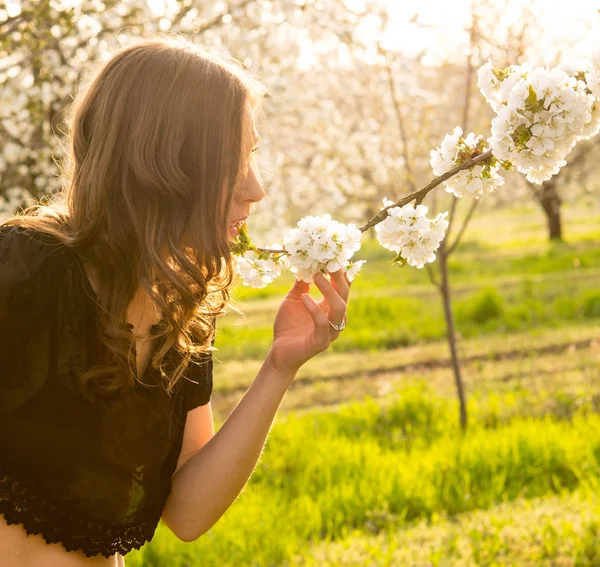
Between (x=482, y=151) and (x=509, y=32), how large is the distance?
3658 millimetres

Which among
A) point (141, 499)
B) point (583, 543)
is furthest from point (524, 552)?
point (141, 499)

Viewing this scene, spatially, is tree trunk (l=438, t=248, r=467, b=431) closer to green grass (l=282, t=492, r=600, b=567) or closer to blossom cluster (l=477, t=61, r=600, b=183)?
green grass (l=282, t=492, r=600, b=567)

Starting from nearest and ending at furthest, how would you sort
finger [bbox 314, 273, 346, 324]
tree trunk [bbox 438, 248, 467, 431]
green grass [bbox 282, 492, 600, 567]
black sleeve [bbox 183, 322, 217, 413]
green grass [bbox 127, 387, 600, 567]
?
finger [bbox 314, 273, 346, 324], black sleeve [bbox 183, 322, 217, 413], green grass [bbox 282, 492, 600, 567], green grass [bbox 127, 387, 600, 567], tree trunk [bbox 438, 248, 467, 431]

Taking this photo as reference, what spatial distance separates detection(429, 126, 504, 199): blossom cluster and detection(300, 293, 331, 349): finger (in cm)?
38

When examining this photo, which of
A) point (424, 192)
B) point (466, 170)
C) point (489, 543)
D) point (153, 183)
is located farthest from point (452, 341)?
point (153, 183)

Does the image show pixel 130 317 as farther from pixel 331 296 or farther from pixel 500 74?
pixel 500 74

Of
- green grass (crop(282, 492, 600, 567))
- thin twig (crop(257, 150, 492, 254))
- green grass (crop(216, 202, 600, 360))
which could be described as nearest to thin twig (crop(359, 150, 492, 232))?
thin twig (crop(257, 150, 492, 254))

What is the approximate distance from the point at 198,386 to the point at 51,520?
44 centimetres

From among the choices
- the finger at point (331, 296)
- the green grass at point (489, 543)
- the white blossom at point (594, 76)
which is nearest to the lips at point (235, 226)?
the finger at point (331, 296)

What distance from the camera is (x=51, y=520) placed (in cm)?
143

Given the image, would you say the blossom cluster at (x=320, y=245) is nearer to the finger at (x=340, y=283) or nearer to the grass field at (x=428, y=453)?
the finger at (x=340, y=283)

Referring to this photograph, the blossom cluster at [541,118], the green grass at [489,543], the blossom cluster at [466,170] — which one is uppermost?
the blossom cluster at [541,118]

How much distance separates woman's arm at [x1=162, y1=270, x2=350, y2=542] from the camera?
63.4 inches

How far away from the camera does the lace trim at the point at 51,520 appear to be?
1400 mm
